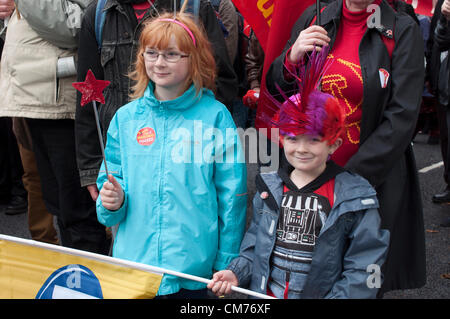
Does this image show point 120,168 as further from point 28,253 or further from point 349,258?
point 349,258

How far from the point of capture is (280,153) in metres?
2.46

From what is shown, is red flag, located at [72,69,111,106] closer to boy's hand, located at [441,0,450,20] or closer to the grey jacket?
the grey jacket

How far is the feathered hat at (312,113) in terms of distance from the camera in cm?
181

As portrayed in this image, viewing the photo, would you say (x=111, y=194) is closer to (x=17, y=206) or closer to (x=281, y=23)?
(x=281, y=23)

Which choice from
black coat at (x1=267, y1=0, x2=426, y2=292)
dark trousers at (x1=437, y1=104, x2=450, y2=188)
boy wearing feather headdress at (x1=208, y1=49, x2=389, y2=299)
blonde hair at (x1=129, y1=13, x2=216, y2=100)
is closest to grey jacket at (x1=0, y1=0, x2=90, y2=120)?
blonde hair at (x1=129, y1=13, x2=216, y2=100)

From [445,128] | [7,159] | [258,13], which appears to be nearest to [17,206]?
[7,159]

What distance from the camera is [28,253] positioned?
1.97m

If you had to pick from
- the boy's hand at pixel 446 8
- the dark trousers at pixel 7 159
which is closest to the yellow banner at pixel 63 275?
the boy's hand at pixel 446 8

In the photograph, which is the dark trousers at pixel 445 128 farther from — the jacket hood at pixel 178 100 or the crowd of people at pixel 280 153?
the jacket hood at pixel 178 100

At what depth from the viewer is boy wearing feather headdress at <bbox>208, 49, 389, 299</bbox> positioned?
1.81m

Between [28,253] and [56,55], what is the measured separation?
1405 millimetres

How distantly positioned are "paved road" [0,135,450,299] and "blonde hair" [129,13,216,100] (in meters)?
2.07
